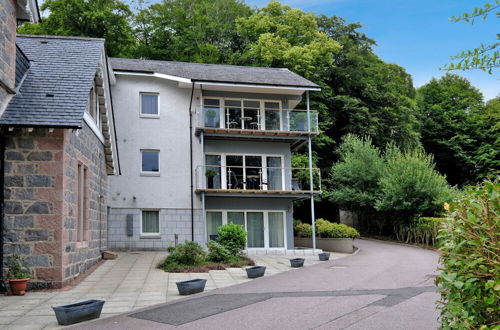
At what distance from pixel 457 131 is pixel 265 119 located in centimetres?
2454

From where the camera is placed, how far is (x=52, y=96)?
1222 centimetres

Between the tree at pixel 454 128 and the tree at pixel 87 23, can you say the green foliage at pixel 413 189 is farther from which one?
the tree at pixel 87 23

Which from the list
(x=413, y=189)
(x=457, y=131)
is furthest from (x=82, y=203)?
(x=457, y=131)

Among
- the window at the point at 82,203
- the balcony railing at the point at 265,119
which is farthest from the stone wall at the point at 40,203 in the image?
the balcony railing at the point at 265,119

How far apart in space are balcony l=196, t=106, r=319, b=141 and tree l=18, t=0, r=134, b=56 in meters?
13.4

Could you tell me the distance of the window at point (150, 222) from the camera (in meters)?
23.2

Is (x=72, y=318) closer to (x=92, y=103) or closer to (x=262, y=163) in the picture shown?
(x=92, y=103)

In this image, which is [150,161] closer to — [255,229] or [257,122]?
[257,122]

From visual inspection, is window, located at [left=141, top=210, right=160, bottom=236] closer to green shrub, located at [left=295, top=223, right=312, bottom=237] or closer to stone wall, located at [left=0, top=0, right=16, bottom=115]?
green shrub, located at [left=295, top=223, right=312, bottom=237]

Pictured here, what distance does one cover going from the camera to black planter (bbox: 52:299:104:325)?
7.87m

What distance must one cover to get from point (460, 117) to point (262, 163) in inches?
1015

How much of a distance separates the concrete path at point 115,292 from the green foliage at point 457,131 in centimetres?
2908

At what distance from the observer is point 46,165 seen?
11.5 metres

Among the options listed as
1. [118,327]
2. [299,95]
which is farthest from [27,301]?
[299,95]
